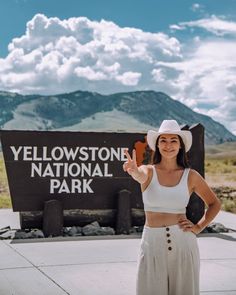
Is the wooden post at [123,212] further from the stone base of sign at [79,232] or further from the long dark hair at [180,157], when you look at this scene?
the long dark hair at [180,157]

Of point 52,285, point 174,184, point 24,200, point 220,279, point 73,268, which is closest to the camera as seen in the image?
point 174,184

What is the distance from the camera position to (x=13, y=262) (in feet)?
25.3

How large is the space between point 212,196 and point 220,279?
2.99 m

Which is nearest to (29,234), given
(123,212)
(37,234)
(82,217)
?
(37,234)

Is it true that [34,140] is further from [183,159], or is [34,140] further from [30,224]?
[183,159]

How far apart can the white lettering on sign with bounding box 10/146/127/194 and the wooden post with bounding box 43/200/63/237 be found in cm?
30

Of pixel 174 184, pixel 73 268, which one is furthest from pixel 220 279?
pixel 174 184

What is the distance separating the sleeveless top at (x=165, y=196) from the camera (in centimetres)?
382

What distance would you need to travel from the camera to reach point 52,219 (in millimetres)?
10320

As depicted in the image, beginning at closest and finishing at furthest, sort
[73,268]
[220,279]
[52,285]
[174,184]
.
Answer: [174,184], [52,285], [220,279], [73,268]

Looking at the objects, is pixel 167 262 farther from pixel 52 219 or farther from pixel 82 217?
pixel 82 217

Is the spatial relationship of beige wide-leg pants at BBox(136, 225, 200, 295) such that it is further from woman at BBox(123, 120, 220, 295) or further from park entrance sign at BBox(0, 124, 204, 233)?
park entrance sign at BBox(0, 124, 204, 233)

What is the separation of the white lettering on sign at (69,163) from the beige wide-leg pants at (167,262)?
6.81 m

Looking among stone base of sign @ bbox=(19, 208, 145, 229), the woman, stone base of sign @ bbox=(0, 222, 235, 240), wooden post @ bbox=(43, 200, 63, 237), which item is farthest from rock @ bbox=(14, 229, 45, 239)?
the woman
